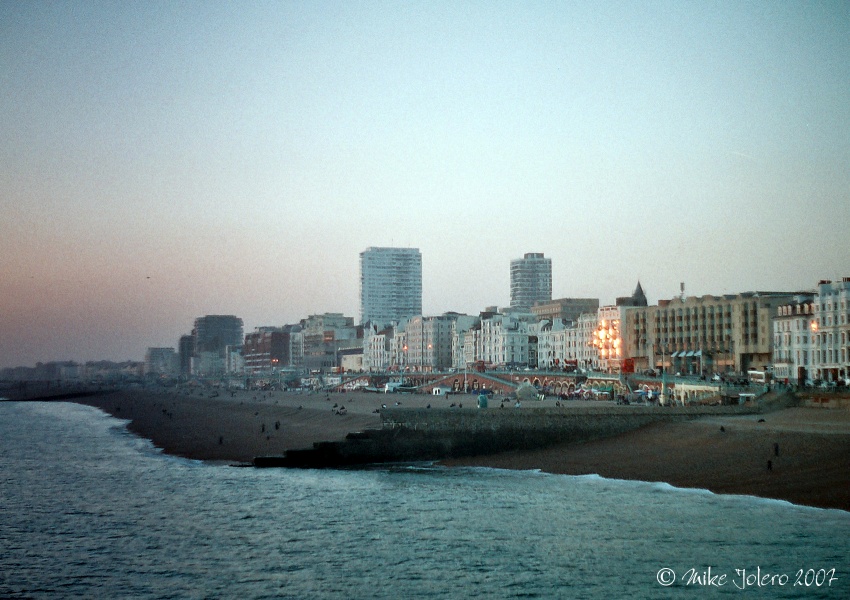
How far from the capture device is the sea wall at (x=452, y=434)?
5888 centimetres

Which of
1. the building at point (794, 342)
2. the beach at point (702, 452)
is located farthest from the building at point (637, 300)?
the beach at point (702, 452)

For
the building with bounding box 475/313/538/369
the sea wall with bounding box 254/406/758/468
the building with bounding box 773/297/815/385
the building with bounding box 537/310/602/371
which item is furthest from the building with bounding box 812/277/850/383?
the building with bounding box 475/313/538/369

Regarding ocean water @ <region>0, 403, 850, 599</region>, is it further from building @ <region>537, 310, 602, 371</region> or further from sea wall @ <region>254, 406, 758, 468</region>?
building @ <region>537, 310, 602, 371</region>

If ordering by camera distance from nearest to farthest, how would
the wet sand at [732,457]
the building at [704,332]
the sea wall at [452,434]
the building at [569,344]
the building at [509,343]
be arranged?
1. the wet sand at [732,457]
2. the sea wall at [452,434]
3. the building at [704,332]
4. the building at [569,344]
5. the building at [509,343]

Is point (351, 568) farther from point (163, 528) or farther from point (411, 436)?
point (411, 436)

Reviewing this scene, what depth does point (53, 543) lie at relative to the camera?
119ft

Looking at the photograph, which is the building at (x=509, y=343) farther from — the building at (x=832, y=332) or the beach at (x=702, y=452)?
the beach at (x=702, y=452)

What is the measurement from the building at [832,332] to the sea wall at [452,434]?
1722 inches

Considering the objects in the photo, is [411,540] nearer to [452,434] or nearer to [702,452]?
[702,452]

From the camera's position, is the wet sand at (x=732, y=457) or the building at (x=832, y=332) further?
the building at (x=832, y=332)

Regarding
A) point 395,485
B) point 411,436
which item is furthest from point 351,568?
point 411,436

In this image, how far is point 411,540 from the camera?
35.2m

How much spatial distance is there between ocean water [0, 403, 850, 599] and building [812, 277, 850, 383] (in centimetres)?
5654

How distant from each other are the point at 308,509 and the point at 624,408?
29579 mm
